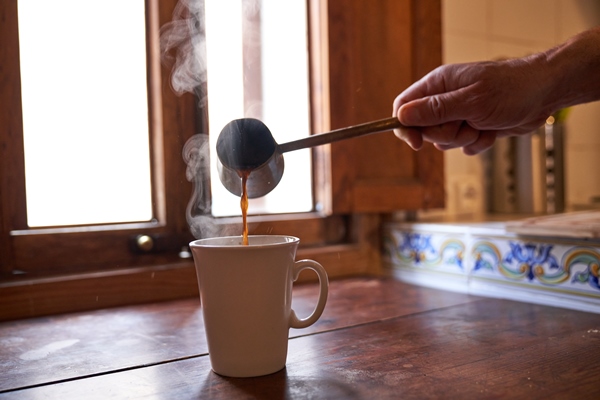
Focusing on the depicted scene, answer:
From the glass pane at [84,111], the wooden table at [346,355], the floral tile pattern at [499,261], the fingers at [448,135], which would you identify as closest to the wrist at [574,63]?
the fingers at [448,135]

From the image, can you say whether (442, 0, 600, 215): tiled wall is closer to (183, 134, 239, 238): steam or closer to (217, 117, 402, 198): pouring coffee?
(183, 134, 239, 238): steam

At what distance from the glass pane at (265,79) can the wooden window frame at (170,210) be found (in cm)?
3

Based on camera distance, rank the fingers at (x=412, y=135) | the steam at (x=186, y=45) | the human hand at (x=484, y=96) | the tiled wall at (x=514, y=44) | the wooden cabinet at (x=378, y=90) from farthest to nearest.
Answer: the tiled wall at (x=514, y=44)
the wooden cabinet at (x=378, y=90)
the steam at (x=186, y=45)
the fingers at (x=412, y=135)
the human hand at (x=484, y=96)

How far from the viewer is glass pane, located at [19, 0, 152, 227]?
1.09m

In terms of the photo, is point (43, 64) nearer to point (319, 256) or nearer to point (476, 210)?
point (319, 256)

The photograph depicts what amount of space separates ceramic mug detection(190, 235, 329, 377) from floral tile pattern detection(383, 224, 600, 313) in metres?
0.61

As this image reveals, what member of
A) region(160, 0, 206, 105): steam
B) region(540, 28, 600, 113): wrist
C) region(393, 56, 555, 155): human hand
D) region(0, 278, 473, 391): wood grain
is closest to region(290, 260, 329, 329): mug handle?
region(0, 278, 473, 391): wood grain

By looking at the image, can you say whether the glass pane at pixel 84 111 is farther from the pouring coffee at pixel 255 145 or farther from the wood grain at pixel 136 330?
the pouring coffee at pixel 255 145

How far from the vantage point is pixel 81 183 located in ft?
3.76

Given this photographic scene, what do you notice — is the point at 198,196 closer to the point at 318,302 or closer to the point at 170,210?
the point at 170,210

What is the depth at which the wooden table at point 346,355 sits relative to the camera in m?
0.63

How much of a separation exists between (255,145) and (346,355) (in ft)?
1.06

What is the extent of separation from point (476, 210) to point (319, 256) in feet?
1.98

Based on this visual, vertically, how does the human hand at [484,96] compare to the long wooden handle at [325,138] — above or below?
above
